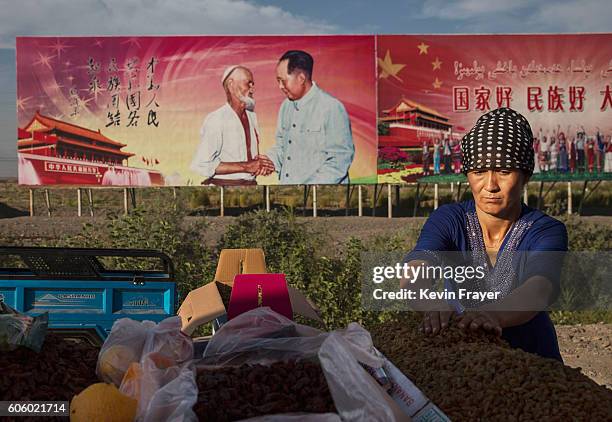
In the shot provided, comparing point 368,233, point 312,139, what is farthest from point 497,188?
point 368,233

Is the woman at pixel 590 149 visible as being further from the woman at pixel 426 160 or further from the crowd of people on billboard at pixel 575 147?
the woman at pixel 426 160

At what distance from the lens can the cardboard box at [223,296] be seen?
287 cm

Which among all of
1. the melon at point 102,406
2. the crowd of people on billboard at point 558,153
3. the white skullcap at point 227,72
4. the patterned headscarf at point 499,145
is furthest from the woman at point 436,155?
the melon at point 102,406

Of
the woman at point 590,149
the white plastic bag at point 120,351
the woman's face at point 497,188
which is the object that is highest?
the woman at point 590,149

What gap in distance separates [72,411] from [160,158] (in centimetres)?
743

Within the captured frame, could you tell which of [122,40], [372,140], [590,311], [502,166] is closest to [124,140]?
[122,40]

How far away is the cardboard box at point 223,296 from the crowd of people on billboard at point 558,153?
19.7 ft

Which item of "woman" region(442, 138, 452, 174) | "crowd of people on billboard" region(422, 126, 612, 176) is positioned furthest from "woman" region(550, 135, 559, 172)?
"woman" region(442, 138, 452, 174)

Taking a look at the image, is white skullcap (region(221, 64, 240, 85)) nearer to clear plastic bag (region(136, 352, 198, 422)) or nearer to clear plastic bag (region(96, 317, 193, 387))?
clear plastic bag (region(96, 317, 193, 387))

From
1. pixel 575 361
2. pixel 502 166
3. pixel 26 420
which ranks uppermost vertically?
pixel 502 166

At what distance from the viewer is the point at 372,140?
8992mm

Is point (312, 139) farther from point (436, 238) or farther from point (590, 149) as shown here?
point (436, 238)

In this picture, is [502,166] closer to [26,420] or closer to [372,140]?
[26,420]

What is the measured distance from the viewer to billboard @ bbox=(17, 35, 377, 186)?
8.70 metres
